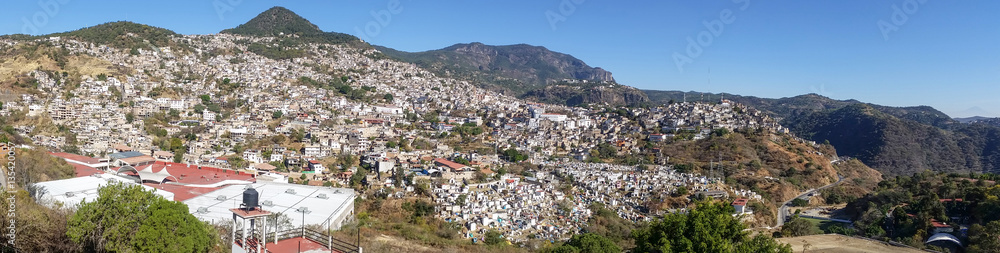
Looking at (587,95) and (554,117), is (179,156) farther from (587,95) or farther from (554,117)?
(587,95)

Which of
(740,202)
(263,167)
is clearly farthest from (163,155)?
(740,202)

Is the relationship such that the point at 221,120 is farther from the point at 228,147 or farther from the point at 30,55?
the point at 30,55

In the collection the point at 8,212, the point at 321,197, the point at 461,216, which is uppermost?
the point at 8,212

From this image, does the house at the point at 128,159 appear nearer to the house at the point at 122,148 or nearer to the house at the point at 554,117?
the house at the point at 122,148

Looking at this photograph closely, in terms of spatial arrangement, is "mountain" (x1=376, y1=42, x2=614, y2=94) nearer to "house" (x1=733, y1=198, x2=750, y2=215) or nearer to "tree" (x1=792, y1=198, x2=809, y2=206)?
"tree" (x1=792, y1=198, x2=809, y2=206)

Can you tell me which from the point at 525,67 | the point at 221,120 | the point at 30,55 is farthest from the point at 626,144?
the point at 525,67

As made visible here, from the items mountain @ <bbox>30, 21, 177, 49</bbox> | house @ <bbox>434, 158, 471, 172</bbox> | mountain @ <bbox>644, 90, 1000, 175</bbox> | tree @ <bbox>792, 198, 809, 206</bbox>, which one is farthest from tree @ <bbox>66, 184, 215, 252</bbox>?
mountain @ <bbox>644, 90, 1000, 175</bbox>
